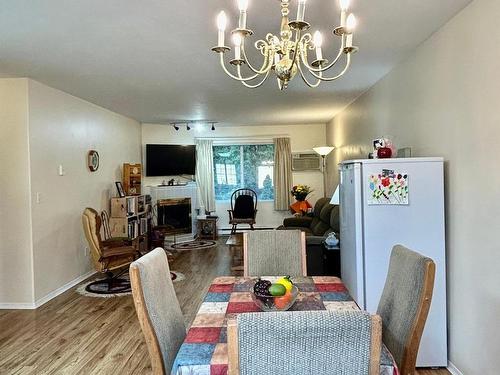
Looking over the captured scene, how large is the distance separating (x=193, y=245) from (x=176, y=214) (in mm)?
772

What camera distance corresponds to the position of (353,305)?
169 centimetres

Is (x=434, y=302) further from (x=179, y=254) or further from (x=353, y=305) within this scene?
(x=179, y=254)

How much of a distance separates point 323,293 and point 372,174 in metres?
1.19

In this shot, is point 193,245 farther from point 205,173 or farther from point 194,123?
point 194,123

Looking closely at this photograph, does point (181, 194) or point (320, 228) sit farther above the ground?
point (181, 194)

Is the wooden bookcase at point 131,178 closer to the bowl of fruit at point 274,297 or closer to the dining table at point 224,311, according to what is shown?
the dining table at point 224,311

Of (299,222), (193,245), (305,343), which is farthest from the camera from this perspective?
(193,245)

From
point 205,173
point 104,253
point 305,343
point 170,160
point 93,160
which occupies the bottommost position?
point 104,253

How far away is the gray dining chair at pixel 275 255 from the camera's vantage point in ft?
7.97

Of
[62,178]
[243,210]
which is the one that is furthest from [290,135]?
[62,178]

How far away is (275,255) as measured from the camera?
2.45 metres

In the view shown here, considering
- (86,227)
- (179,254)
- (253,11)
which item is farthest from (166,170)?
(253,11)

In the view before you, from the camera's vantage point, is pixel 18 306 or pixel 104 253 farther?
pixel 104 253

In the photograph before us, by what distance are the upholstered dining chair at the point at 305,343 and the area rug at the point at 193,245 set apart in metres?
6.32
